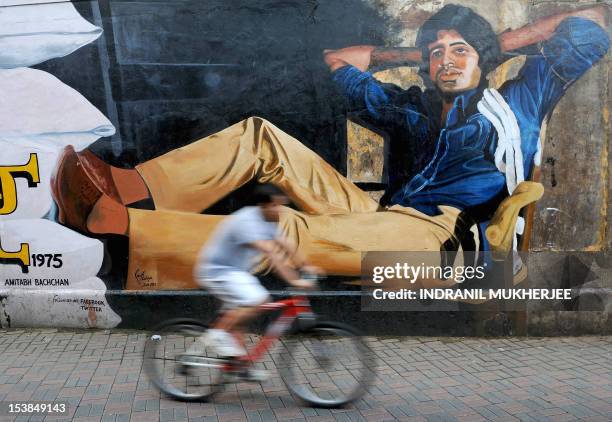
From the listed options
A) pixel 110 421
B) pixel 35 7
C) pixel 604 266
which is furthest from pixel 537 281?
pixel 35 7

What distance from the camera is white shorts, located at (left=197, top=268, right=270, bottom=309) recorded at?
13.0 feet

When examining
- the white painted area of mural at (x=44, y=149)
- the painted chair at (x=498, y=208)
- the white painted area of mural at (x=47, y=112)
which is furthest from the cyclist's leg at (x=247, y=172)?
the white painted area of mural at (x=44, y=149)

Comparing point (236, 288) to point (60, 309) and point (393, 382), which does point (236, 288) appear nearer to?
point (393, 382)

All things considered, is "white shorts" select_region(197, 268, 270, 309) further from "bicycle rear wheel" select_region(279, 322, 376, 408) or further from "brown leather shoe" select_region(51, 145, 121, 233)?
"brown leather shoe" select_region(51, 145, 121, 233)

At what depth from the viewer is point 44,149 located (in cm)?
605

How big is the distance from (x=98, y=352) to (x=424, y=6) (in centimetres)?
511

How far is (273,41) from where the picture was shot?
5.84 m

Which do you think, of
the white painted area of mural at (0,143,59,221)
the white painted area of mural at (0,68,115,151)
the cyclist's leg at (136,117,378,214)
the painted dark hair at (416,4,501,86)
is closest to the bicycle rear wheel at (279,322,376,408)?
the cyclist's leg at (136,117,378,214)

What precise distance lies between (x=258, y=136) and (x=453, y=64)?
233 cm

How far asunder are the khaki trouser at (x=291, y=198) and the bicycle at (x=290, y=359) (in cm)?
191

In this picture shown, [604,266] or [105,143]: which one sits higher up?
[105,143]

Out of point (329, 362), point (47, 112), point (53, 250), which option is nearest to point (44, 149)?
point (47, 112)

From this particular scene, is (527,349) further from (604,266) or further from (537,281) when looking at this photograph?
(604,266)

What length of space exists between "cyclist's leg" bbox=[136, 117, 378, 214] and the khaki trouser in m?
0.01
